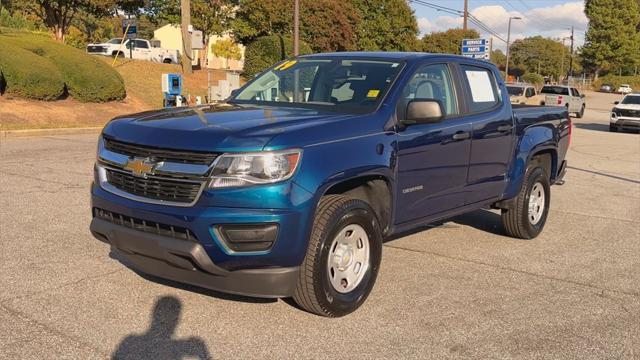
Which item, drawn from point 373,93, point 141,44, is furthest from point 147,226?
point 141,44

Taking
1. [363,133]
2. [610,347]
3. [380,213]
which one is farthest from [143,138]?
[610,347]

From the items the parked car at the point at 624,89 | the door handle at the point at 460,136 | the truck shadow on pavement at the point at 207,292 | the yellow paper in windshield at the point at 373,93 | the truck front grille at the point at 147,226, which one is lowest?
the truck shadow on pavement at the point at 207,292

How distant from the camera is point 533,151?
21.3ft

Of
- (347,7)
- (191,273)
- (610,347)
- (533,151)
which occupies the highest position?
(347,7)

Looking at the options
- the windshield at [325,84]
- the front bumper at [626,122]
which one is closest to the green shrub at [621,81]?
the front bumper at [626,122]

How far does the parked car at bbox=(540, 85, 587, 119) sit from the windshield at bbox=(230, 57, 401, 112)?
27.7 m

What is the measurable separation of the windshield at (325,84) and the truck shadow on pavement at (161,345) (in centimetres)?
199

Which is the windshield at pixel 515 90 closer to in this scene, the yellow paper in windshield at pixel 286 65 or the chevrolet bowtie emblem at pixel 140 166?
the yellow paper in windshield at pixel 286 65

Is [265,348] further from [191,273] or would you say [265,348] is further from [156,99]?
[156,99]

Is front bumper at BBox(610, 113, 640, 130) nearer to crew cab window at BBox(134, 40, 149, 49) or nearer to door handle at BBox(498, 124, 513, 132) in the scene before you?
door handle at BBox(498, 124, 513, 132)

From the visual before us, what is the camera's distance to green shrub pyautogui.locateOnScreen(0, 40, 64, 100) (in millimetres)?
17281

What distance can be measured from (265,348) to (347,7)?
38.9 metres

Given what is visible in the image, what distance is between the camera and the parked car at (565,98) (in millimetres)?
31188

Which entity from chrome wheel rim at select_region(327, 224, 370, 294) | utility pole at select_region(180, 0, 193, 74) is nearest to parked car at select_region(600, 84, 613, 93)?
utility pole at select_region(180, 0, 193, 74)
